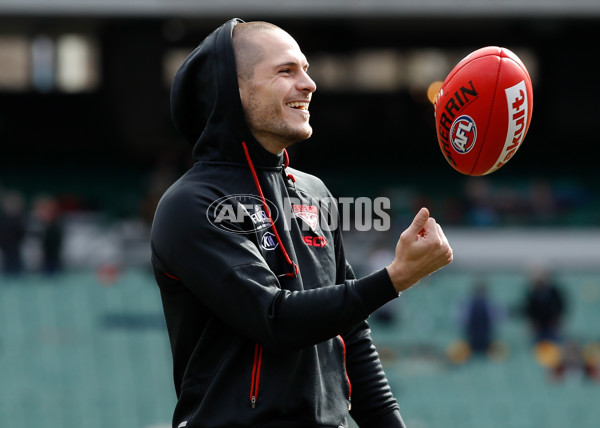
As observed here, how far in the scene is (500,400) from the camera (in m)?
9.89

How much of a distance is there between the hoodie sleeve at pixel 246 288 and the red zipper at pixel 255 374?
Result: 2.4 inches

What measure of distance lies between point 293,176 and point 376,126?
18.1 meters

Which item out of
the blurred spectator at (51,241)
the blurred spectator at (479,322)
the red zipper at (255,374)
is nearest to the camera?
the red zipper at (255,374)

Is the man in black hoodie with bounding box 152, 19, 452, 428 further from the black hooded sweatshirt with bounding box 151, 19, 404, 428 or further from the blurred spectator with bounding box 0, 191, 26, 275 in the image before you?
the blurred spectator with bounding box 0, 191, 26, 275

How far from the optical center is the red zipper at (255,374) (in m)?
1.97

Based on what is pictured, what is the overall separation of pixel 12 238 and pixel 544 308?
285 inches

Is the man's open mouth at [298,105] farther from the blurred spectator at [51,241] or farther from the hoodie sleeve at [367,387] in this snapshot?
the blurred spectator at [51,241]

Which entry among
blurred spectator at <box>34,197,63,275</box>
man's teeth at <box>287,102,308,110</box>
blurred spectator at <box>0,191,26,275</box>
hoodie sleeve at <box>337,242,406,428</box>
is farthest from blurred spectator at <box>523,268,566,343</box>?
man's teeth at <box>287,102,308,110</box>

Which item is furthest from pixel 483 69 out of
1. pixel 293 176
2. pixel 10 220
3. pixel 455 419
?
pixel 10 220

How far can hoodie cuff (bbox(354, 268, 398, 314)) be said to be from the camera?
1882mm

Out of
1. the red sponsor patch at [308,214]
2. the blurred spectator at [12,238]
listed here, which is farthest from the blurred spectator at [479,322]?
the red sponsor patch at [308,214]

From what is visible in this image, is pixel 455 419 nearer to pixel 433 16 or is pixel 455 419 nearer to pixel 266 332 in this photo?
pixel 266 332

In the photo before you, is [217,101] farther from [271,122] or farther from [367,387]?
[367,387]

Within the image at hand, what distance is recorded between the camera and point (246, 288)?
6.29ft
